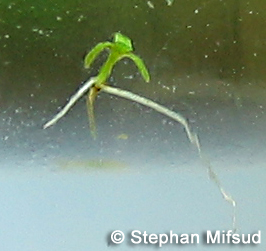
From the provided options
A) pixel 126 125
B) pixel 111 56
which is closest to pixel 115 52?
pixel 111 56

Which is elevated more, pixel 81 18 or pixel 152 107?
pixel 81 18

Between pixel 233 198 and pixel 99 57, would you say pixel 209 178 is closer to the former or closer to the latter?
pixel 233 198

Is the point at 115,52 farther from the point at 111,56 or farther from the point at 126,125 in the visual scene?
the point at 126,125

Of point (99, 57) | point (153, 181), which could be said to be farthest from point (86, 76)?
point (153, 181)

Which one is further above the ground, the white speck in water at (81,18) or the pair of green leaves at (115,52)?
the white speck in water at (81,18)
